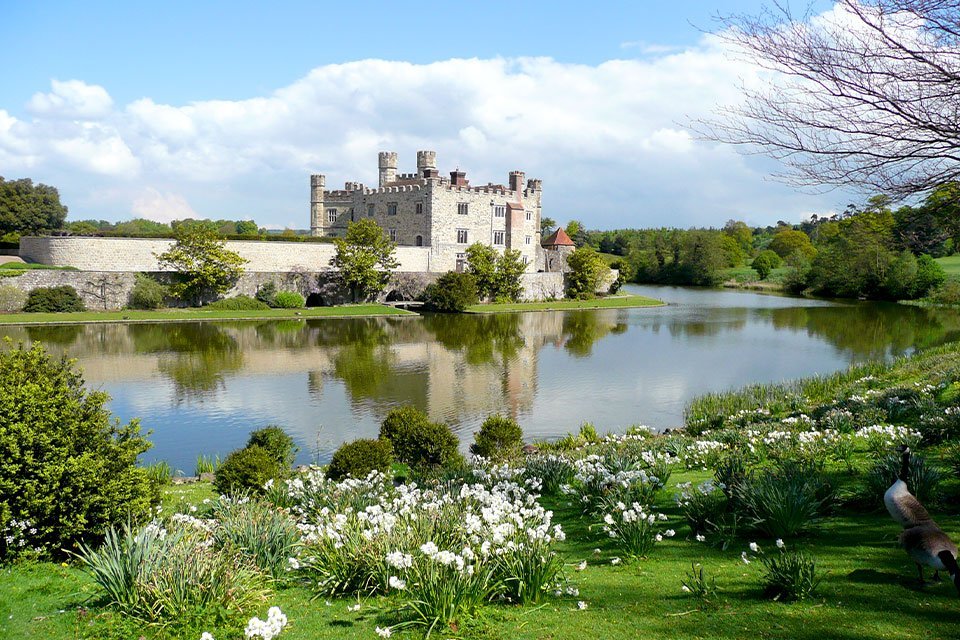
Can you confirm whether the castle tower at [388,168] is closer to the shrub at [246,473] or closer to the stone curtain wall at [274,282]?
the stone curtain wall at [274,282]

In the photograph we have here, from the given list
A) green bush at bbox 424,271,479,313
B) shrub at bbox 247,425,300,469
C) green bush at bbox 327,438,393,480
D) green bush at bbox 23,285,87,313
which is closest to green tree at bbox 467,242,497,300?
green bush at bbox 424,271,479,313

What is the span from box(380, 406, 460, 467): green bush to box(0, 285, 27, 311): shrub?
3241 cm

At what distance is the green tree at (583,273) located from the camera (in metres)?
54.6

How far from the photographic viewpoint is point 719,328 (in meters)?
37.0

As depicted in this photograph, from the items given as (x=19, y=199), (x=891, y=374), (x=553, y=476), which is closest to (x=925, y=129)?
(x=553, y=476)

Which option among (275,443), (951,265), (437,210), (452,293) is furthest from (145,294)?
(951,265)

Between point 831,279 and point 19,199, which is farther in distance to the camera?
point 831,279

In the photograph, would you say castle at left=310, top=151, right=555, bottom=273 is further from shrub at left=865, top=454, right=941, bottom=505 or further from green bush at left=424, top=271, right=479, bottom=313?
shrub at left=865, top=454, right=941, bottom=505

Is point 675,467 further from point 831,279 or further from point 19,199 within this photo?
point 831,279

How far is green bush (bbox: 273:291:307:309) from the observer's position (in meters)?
42.4

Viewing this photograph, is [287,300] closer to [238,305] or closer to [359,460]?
[238,305]

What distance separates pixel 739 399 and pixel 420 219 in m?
38.7

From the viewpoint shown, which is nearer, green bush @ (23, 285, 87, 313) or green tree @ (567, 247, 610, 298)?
green bush @ (23, 285, 87, 313)

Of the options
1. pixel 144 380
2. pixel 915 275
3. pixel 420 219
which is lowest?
pixel 144 380
